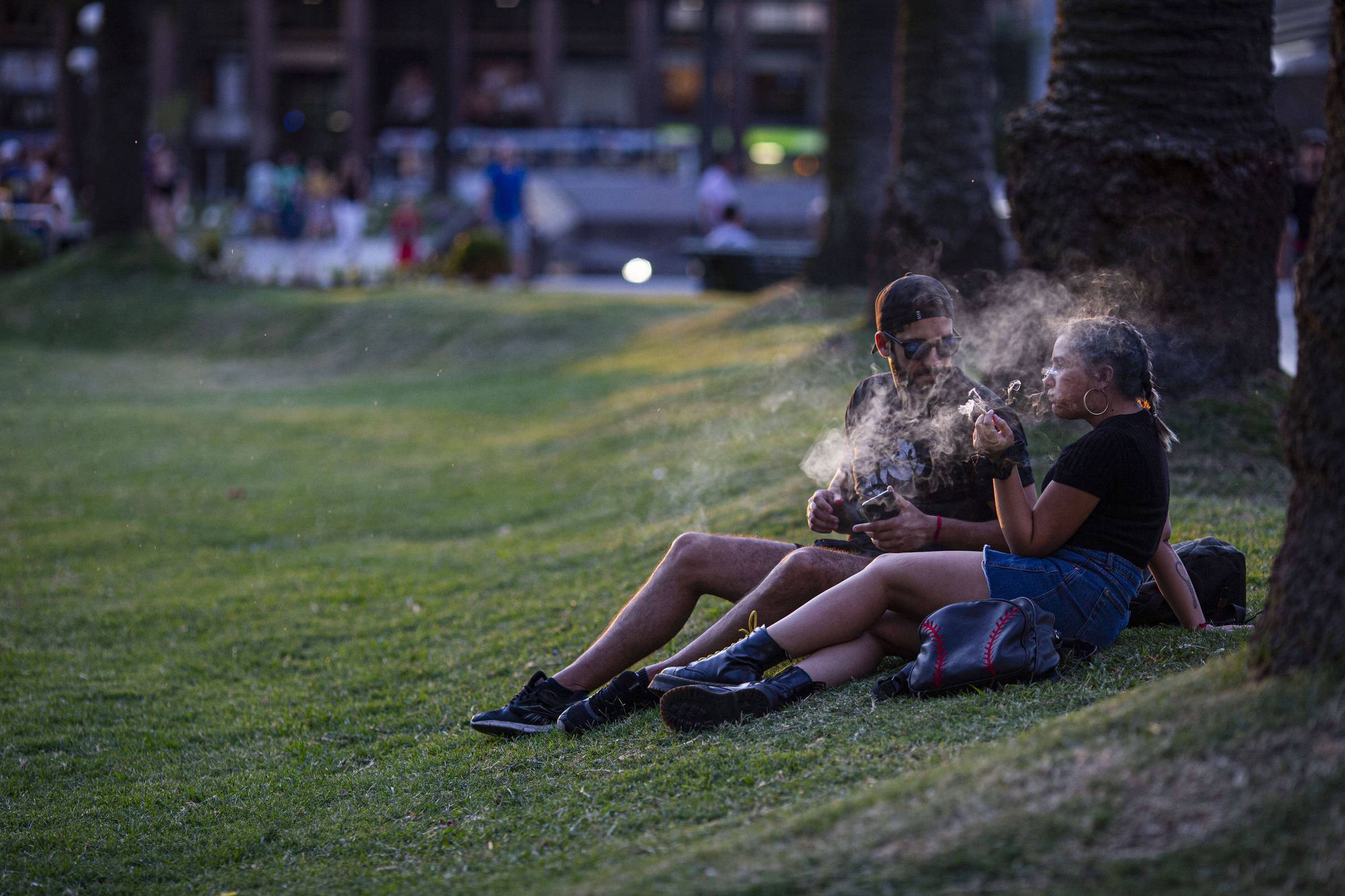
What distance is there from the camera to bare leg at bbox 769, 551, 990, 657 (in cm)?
425

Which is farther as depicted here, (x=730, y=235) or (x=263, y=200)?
(x=263, y=200)

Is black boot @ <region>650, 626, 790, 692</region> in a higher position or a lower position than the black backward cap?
lower

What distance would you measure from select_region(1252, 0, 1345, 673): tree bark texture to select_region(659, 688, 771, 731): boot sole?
4.99 feet

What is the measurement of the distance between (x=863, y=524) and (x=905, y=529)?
0.49 ft

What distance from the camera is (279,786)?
189 inches

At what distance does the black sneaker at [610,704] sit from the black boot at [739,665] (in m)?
0.29

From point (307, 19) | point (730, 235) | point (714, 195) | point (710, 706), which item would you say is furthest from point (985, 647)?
point (307, 19)

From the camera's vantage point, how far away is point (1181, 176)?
7.39 meters

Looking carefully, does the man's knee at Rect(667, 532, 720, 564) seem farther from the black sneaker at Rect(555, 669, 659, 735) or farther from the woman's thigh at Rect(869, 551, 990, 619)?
the woman's thigh at Rect(869, 551, 990, 619)

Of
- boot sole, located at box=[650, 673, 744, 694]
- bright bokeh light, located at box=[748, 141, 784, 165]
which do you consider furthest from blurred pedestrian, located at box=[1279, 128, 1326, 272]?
bright bokeh light, located at box=[748, 141, 784, 165]

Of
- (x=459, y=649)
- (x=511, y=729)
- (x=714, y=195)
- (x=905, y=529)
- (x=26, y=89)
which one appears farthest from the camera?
(x=26, y=89)

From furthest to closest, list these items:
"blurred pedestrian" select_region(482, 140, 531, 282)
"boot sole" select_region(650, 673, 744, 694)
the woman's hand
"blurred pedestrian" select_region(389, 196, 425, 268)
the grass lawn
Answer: "blurred pedestrian" select_region(389, 196, 425, 268), "blurred pedestrian" select_region(482, 140, 531, 282), "boot sole" select_region(650, 673, 744, 694), the woman's hand, the grass lawn

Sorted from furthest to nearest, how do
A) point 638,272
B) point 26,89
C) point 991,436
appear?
point 26,89 < point 638,272 < point 991,436

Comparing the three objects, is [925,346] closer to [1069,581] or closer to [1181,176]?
[1069,581]
